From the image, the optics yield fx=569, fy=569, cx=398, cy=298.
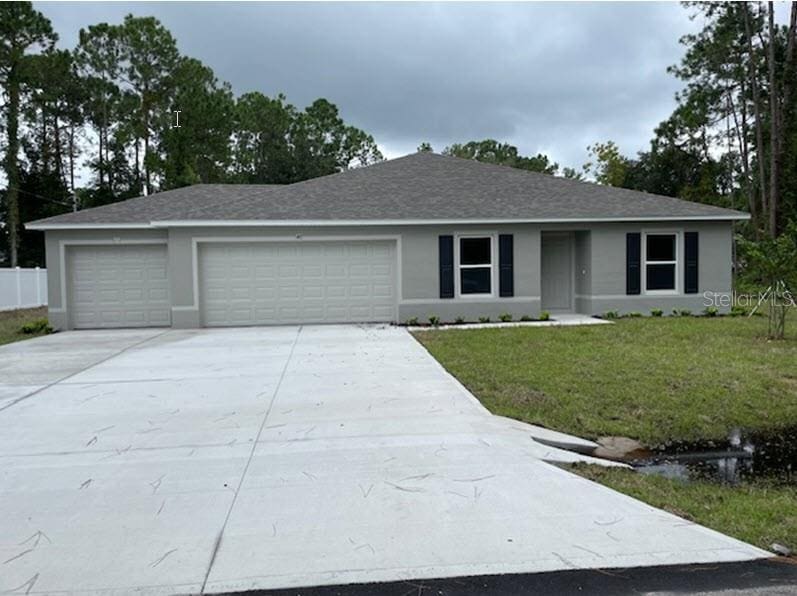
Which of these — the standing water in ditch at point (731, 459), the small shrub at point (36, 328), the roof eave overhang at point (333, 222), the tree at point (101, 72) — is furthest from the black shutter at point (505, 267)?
the tree at point (101, 72)

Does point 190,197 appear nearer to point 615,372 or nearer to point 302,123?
point 615,372

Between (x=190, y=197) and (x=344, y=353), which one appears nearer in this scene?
(x=344, y=353)

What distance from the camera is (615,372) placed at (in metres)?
8.13

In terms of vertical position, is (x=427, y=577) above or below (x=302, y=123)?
below

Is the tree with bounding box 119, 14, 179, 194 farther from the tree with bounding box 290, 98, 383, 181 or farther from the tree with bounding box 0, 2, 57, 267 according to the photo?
the tree with bounding box 290, 98, 383, 181

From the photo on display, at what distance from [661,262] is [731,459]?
37.3ft

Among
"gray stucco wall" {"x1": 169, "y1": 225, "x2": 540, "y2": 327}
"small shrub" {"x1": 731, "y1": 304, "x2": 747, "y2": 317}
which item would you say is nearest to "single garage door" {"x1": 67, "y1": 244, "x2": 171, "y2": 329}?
"gray stucco wall" {"x1": 169, "y1": 225, "x2": 540, "y2": 327}

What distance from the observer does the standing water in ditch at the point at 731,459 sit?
15.7 feet

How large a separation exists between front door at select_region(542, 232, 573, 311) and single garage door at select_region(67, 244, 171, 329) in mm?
10412

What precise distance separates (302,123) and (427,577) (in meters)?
40.2

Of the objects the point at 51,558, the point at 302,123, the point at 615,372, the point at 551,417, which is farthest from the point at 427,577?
the point at 302,123

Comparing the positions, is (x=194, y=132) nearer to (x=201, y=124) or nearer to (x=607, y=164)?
(x=201, y=124)

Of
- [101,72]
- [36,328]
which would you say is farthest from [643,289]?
[101,72]

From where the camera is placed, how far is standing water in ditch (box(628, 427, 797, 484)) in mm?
4773
